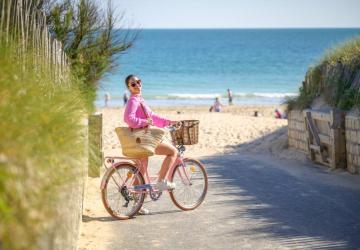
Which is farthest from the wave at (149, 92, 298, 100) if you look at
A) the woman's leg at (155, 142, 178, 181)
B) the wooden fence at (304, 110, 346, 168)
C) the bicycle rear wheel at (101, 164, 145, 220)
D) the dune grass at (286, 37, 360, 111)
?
the bicycle rear wheel at (101, 164, 145, 220)

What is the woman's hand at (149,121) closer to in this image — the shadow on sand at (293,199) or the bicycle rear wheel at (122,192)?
the bicycle rear wheel at (122,192)

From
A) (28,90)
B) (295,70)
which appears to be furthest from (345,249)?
(295,70)

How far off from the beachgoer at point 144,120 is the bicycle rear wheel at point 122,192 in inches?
6.8

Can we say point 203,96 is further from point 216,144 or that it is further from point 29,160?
point 29,160

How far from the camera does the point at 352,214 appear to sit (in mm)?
8031

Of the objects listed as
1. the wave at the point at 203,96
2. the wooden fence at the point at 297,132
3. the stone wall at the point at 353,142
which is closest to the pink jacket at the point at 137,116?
the stone wall at the point at 353,142

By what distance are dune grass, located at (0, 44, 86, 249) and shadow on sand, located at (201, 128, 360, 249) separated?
3.16 meters

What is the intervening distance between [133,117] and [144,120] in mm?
134

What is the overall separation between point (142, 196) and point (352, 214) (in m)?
2.61

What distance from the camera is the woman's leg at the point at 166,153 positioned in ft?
26.1

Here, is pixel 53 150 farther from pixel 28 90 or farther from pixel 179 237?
pixel 179 237

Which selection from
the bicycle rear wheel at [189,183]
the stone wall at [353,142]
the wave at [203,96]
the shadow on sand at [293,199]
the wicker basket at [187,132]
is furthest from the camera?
the wave at [203,96]

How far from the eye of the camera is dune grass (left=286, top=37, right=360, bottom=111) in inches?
499

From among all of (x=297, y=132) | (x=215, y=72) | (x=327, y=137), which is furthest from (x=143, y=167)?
(x=215, y=72)
